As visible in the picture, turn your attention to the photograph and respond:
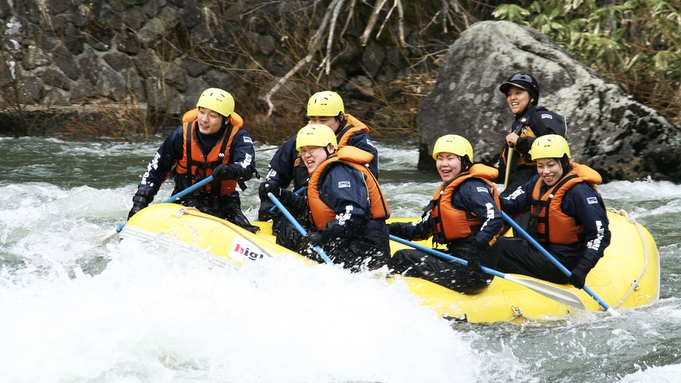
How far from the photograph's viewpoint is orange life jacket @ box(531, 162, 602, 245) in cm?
548

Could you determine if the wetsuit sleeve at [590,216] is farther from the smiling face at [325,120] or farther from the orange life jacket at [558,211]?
the smiling face at [325,120]

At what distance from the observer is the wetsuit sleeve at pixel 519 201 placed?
586 centimetres

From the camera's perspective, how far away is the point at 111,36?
1276cm

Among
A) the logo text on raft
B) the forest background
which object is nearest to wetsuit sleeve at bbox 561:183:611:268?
the logo text on raft

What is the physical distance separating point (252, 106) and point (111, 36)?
8.48 ft

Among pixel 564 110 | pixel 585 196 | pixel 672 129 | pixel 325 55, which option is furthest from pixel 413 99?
pixel 585 196

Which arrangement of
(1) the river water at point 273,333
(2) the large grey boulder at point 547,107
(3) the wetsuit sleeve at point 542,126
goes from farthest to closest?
(2) the large grey boulder at point 547,107, (3) the wetsuit sleeve at point 542,126, (1) the river water at point 273,333

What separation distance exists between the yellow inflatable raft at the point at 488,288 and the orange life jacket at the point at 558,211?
0.36 metres

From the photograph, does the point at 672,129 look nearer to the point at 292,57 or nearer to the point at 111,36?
the point at 292,57

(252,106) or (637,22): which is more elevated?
(637,22)

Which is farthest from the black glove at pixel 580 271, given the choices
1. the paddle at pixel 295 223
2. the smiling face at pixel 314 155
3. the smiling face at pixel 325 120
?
the smiling face at pixel 325 120

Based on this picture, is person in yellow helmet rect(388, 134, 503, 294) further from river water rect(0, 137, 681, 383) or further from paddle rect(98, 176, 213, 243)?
paddle rect(98, 176, 213, 243)

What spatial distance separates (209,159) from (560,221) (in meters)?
2.64

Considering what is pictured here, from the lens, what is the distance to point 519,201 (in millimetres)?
5891
